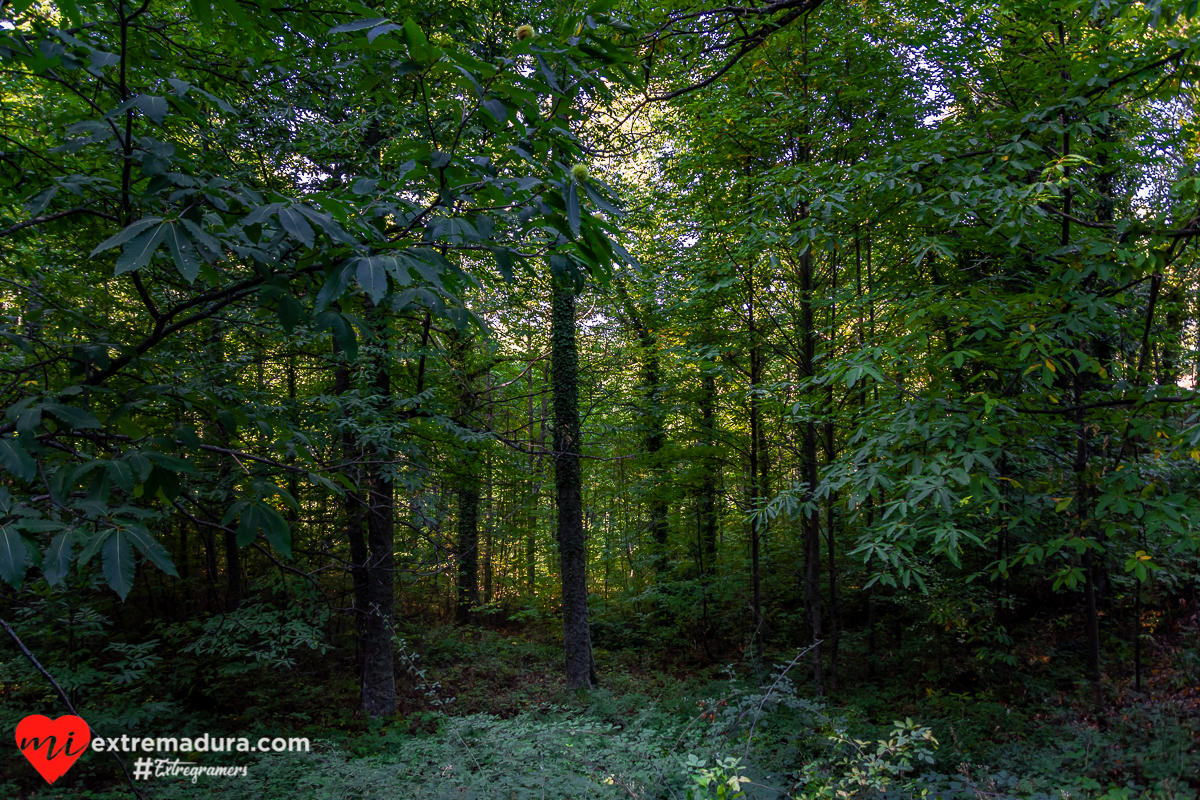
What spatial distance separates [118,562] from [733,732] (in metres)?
4.66

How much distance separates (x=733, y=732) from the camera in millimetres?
4629

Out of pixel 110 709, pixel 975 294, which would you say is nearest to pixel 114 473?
pixel 975 294

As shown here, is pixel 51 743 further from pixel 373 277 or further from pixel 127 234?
pixel 373 277

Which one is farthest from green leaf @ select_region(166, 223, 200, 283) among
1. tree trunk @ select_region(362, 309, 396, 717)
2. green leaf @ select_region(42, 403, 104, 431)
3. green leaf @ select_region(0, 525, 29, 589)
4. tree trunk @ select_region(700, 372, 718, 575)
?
tree trunk @ select_region(700, 372, 718, 575)

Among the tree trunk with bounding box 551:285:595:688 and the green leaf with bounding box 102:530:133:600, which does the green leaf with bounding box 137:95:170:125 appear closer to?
the green leaf with bounding box 102:530:133:600

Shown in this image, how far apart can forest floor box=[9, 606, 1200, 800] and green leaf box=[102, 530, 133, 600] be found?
2.50 metres

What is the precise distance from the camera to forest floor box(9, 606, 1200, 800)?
11.3 ft

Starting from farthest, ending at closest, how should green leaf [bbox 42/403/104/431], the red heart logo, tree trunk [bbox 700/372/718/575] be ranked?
tree trunk [bbox 700/372/718/575] → the red heart logo → green leaf [bbox 42/403/104/431]

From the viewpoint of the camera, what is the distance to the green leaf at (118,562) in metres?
1.33

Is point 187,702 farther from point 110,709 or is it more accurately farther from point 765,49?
point 765,49

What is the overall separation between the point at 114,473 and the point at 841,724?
473 cm

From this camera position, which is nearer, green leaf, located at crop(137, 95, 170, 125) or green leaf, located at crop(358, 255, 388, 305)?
green leaf, located at crop(358, 255, 388, 305)

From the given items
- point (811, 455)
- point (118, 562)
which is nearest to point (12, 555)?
point (118, 562)

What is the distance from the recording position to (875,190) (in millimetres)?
3842
